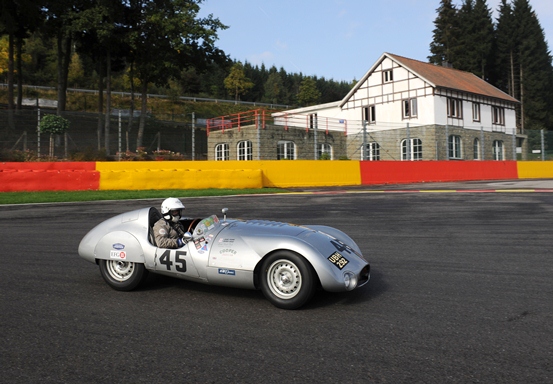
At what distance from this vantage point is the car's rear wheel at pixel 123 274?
5.52m

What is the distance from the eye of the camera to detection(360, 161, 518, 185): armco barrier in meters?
23.7

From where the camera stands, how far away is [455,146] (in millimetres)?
37750

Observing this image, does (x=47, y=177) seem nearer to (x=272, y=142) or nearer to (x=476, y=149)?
(x=272, y=142)

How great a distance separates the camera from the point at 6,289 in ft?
18.4

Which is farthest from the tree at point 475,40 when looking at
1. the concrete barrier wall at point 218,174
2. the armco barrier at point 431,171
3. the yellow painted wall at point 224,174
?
the yellow painted wall at point 224,174

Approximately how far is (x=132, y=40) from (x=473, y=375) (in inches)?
1357

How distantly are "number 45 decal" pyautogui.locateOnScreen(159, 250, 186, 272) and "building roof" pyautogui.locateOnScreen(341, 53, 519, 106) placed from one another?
35.4m

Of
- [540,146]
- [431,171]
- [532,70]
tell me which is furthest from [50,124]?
[532,70]

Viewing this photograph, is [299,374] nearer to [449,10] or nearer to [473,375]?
[473,375]

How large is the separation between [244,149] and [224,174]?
11168 mm

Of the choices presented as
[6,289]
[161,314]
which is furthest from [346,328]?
[6,289]

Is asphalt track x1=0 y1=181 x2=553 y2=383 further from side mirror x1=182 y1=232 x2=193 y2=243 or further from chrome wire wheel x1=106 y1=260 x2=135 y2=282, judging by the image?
side mirror x1=182 y1=232 x2=193 y2=243

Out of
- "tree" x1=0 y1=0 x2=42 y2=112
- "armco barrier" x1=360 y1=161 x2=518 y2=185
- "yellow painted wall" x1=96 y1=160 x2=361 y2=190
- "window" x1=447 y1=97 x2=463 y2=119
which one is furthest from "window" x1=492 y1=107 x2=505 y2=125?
"tree" x1=0 y1=0 x2=42 y2=112

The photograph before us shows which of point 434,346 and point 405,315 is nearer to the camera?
point 434,346
